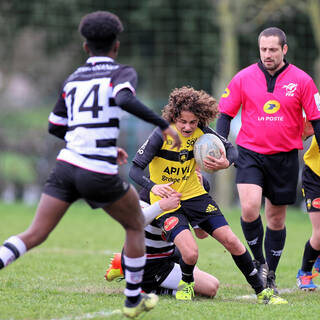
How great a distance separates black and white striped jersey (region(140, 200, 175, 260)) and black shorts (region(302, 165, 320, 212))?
1498 mm

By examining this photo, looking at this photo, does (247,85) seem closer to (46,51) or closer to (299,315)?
(299,315)

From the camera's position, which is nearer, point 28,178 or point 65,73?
point 28,178

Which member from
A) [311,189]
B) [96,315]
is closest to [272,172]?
[311,189]

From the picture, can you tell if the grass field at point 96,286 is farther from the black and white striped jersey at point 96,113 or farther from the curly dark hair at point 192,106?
the curly dark hair at point 192,106

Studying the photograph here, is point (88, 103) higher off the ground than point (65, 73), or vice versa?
point (88, 103)

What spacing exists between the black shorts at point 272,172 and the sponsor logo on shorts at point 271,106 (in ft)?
1.36

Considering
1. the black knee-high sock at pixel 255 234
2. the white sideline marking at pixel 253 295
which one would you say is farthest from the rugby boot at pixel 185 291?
the black knee-high sock at pixel 255 234

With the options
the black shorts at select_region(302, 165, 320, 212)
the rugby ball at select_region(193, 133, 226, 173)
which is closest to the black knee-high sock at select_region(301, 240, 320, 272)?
the black shorts at select_region(302, 165, 320, 212)

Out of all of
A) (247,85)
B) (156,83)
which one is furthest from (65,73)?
(247,85)

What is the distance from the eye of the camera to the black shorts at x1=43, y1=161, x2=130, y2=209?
470 cm

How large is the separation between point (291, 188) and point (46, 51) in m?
17.2

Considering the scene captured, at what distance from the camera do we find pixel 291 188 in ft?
22.3

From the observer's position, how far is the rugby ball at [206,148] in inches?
237

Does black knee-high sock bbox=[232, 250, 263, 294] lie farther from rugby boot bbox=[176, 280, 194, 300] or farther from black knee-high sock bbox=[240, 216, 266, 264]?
black knee-high sock bbox=[240, 216, 266, 264]
